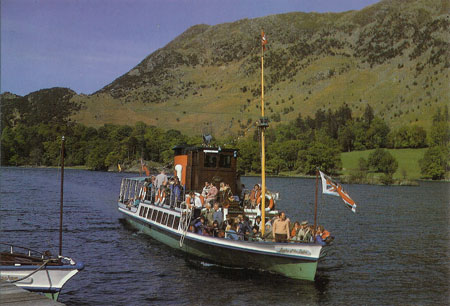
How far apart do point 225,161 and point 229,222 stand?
306 inches

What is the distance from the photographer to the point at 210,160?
3612 cm

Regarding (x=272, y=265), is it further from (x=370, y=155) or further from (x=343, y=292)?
(x=370, y=155)

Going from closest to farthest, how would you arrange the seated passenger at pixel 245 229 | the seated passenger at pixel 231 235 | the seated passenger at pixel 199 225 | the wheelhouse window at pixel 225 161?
the seated passenger at pixel 231 235
the seated passenger at pixel 245 229
the seated passenger at pixel 199 225
the wheelhouse window at pixel 225 161

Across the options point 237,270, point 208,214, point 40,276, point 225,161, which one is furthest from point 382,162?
point 40,276

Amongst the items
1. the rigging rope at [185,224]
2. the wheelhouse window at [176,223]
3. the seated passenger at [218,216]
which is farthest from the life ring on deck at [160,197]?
the seated passenger at [218,216]

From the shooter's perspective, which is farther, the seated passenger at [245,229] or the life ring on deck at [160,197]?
the life ring on deck at [160,197]

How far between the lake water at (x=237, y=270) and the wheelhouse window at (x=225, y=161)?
7113 millimetres

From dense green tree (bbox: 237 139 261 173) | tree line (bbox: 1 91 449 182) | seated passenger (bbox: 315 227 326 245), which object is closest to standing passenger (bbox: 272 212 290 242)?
seated passenger (bbox: 315 227 326 245)

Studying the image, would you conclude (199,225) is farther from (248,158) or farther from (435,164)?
(248,158)

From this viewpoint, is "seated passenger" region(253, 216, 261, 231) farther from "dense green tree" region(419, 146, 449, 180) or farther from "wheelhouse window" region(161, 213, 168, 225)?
"dense green tree" region(419, 146, 449, 180)

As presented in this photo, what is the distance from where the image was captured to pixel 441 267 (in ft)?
108

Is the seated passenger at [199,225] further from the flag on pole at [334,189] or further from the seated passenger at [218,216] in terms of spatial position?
the flag on pole at [334,189]

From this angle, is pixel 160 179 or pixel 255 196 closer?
pixel 255 196

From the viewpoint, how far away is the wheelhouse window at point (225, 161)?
36.2 m
